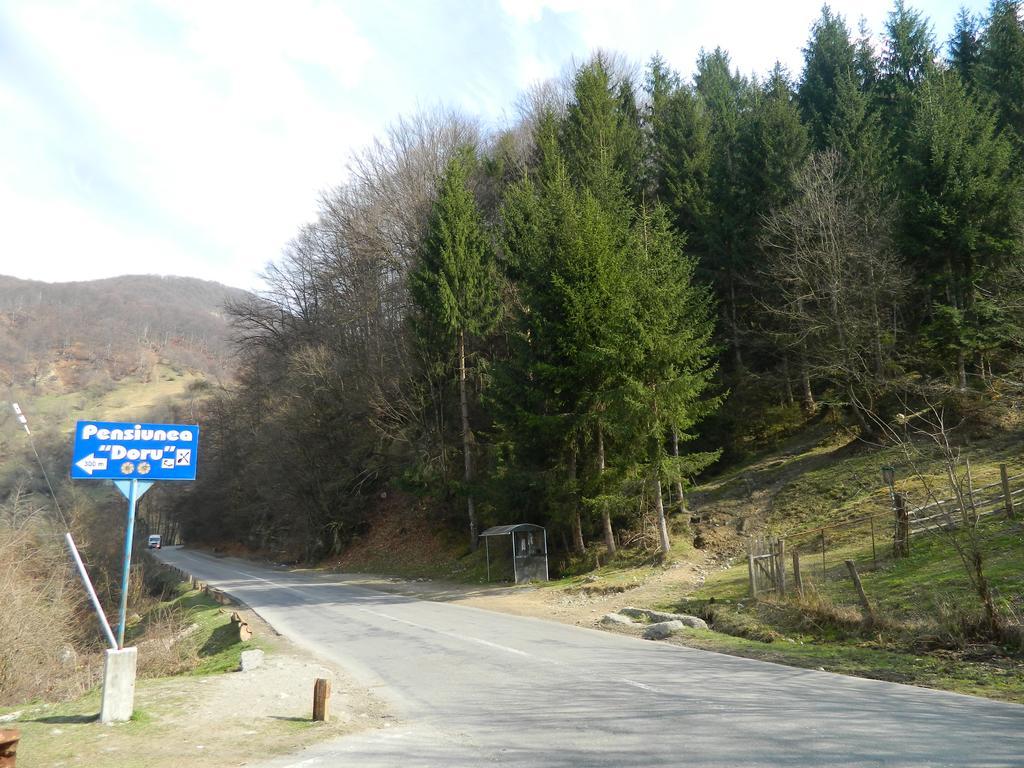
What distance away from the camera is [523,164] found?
3834 cm

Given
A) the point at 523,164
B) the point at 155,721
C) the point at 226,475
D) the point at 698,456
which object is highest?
the point at 523,164

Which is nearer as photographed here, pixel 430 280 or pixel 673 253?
pixel 673 253

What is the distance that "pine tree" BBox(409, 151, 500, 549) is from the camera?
31.7m

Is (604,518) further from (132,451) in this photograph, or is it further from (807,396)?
(132,451)

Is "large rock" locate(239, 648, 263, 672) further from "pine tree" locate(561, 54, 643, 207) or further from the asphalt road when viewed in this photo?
"pine tree" locate(561, 54, 643, 207)

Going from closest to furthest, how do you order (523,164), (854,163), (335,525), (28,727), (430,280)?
(28,727) → (854,163) → (430,280) → (523,164) → (335,525)

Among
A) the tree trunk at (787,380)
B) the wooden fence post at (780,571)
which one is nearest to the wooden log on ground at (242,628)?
the wooden fence post at (780,571)

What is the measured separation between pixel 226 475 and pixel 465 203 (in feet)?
131

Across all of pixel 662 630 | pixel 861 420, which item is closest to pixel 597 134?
pixel 861 420

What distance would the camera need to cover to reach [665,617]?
1528cm

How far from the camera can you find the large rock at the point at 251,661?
11282 millimetres

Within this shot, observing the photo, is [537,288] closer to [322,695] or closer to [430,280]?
[430,280]

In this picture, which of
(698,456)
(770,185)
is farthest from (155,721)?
(770,185)

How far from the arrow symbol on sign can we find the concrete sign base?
2.33 metres
